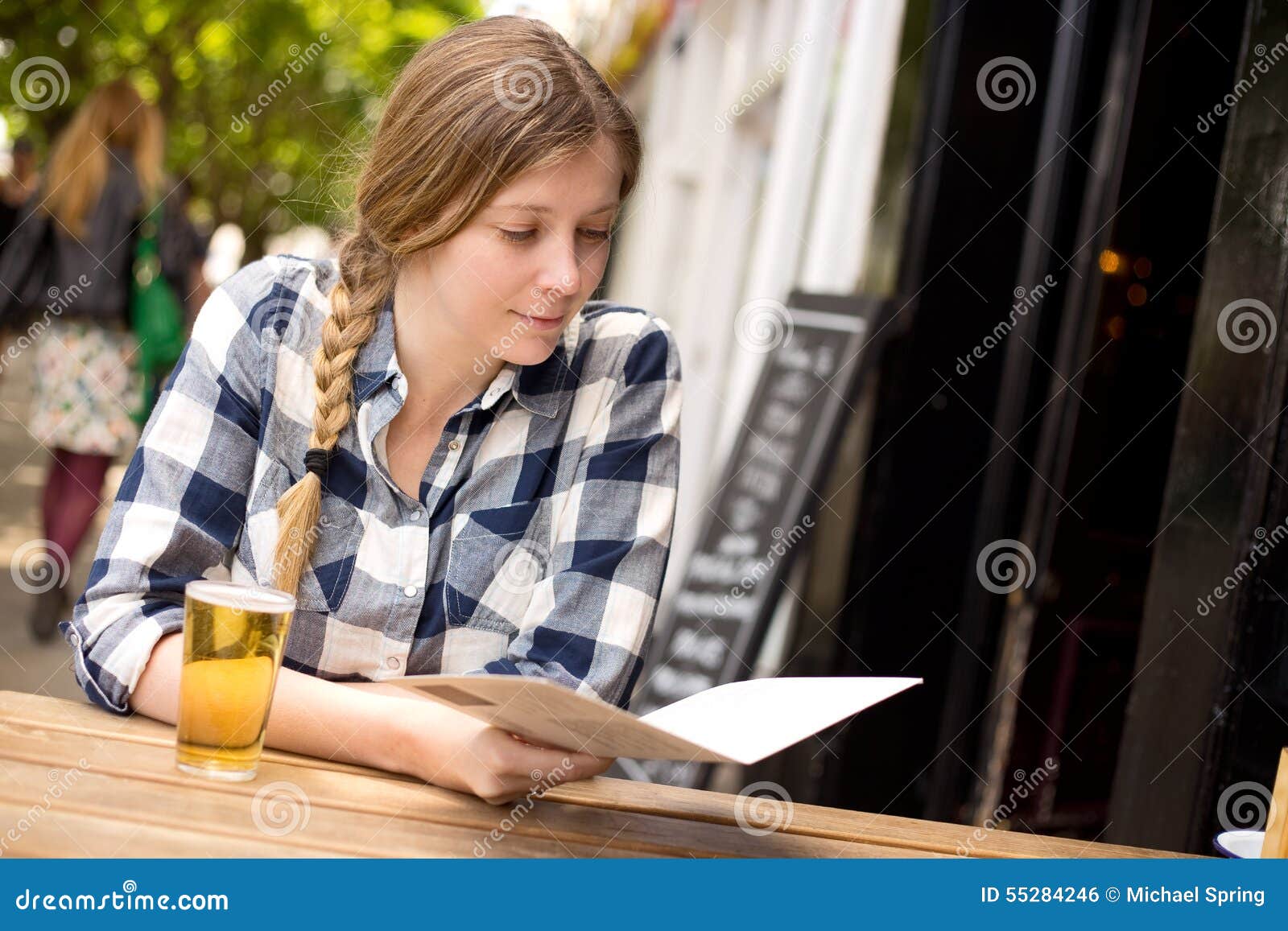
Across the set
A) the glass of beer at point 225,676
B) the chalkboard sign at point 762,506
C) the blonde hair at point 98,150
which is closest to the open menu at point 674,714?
the glass of beer at point 225,676

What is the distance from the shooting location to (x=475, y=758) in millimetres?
1287

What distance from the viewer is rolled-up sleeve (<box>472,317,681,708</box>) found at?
5.25 ft

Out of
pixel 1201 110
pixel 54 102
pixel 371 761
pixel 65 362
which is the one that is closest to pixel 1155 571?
pixel 1201 110

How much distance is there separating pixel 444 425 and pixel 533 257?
0.28 meters

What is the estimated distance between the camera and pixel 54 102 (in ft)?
31.1

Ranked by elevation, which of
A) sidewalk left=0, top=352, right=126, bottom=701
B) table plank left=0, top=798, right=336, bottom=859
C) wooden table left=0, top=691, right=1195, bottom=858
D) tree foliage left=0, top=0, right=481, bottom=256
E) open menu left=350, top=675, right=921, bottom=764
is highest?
tree foliage left=0, top=0, right=481, bottom=256

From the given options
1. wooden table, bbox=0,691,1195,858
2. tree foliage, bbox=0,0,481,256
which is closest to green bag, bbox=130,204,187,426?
tree foliage, bbox=0,0,481,256

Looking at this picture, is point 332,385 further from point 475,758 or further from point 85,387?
point 85,387

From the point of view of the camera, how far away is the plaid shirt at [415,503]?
1.59m

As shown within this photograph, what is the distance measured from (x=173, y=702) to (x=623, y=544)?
0.55 m

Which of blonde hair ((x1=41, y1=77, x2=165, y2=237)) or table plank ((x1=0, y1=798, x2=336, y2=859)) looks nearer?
table plank ((x1=0, y1=798, x2=336, y2=859))

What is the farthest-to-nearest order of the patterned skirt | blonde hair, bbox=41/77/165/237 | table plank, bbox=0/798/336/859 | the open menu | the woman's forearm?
blonde hair, bbox=41/77/165/237
the patterned skirt
the woman's forearm
the open menu
table plank, bbox=0/798/336/859

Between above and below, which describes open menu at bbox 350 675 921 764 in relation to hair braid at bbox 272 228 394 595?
Answer: below

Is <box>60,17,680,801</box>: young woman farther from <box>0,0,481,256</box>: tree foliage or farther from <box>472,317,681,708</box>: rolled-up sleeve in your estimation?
<box>0,0,481,256</box>: tree foliage
